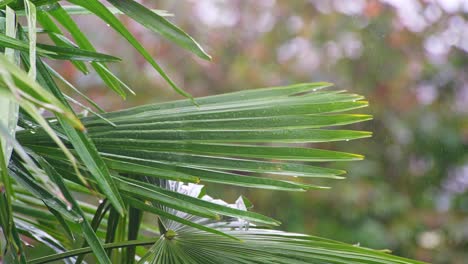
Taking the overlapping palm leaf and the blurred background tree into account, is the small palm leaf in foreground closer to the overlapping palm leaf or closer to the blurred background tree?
the overlapping palm leaf

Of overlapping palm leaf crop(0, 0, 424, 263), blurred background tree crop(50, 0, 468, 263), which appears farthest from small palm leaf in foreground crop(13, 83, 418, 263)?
blurred background tree crop(50, 0, 468, 263)

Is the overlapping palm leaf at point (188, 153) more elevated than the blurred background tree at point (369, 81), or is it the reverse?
the blurred background tree at point (369, 81)

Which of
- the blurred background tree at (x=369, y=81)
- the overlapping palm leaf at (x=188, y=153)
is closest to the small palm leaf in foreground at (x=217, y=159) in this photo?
the overlapping palm leaf at (x=188, y=153)

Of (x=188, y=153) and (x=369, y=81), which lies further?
(x=369, y=81)

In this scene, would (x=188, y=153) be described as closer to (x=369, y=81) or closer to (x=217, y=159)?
(x=217, y=159)

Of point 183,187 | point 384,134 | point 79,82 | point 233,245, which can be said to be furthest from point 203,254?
point 384,134

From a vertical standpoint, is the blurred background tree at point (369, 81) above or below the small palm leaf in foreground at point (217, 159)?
above

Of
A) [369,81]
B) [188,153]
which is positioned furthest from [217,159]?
[369,81]

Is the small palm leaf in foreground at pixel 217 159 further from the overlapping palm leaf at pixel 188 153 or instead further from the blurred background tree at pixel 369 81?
the blurred background tree at pixel 369 81

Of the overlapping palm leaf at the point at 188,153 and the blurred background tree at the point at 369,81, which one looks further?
the blurred background tree at the point at 369,81

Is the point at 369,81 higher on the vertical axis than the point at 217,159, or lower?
higher
